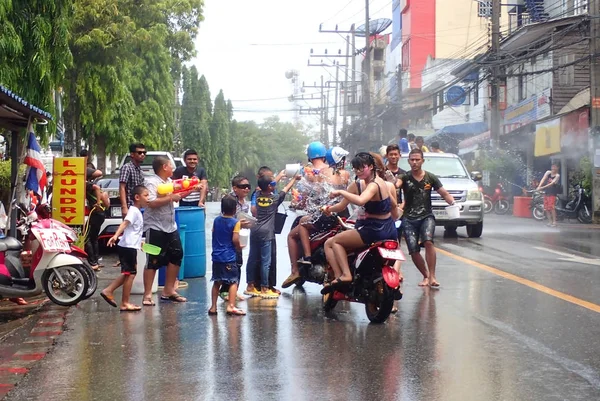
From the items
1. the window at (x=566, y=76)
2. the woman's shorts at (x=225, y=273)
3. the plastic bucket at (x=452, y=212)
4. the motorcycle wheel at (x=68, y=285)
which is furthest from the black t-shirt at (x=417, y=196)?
the window at (x=566, y=76)

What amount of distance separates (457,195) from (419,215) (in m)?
8.15

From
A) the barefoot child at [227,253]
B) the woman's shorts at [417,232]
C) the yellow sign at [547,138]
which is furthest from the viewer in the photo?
the yellow sign at [547,138]

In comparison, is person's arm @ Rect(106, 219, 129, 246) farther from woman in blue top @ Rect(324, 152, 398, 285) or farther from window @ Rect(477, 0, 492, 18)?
window @ Rect(477, 0, 492, 18)

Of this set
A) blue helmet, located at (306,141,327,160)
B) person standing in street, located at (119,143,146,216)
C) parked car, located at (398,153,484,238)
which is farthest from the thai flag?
parked car, located at (398,153,484,238)

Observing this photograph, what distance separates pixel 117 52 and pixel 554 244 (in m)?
11.8

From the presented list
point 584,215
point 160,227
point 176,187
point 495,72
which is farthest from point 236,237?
point 495,72

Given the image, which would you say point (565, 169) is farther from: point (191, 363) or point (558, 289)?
point (191, 363)

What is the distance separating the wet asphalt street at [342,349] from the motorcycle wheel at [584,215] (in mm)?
14801

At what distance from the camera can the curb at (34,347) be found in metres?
6.51

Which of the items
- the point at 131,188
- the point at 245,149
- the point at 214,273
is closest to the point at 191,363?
the point at 214,273

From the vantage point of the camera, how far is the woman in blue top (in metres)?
8.59

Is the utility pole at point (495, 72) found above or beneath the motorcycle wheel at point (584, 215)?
above

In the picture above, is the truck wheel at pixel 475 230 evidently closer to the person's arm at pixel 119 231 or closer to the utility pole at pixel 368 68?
the person's arm at pixel 119 231

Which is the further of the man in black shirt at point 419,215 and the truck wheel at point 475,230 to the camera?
the truck wheel at point 475,230
